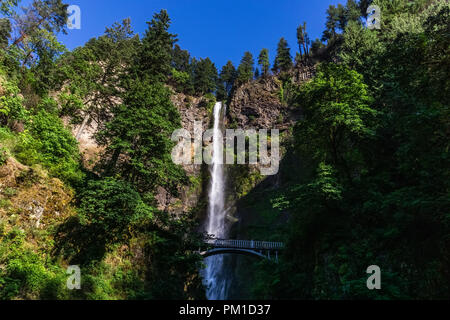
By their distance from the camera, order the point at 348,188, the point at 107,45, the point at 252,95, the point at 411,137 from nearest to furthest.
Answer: the point at 411,137
the point at 348,188
the point at 107,45
the point at 252,95

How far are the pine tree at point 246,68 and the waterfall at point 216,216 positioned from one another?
7026 millimetres

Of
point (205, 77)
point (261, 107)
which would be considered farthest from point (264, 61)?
point (261, 107)

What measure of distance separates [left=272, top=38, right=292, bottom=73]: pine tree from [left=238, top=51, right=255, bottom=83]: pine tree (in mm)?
5786

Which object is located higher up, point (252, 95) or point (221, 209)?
point (252, 95)

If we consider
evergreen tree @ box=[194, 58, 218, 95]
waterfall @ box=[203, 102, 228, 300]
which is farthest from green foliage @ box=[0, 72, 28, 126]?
evergreen tree @ box=[194, 58, 218, 95]

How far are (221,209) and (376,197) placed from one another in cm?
2647

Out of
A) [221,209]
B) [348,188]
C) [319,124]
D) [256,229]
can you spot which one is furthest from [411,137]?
[221,209]

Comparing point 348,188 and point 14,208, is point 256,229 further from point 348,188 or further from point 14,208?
point 14,208

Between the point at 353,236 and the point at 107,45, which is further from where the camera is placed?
the point at 107,45

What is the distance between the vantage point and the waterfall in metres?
26.9

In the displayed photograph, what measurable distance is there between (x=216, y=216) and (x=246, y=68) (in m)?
35.2

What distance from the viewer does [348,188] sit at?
428 inches

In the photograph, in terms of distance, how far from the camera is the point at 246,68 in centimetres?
5344

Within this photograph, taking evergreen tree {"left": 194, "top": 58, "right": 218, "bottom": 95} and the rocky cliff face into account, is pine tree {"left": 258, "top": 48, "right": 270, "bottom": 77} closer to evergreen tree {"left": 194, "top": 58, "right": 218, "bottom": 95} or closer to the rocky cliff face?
the rocky cliff face
